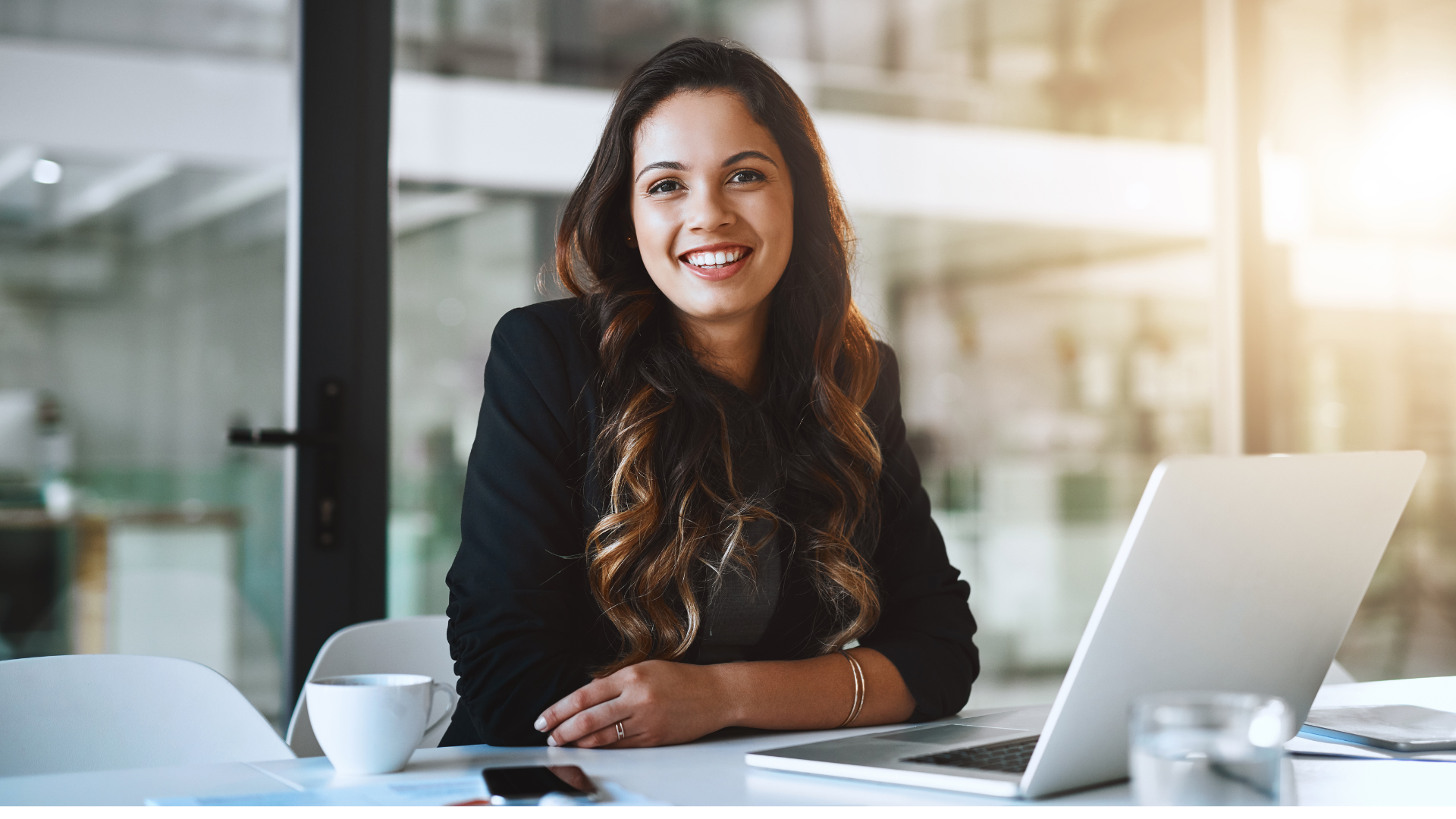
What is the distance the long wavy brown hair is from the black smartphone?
37cm

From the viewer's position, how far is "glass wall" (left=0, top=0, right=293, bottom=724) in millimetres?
2164

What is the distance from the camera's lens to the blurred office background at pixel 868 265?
2.22 m

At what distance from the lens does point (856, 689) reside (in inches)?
50.6

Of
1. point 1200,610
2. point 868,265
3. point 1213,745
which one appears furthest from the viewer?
point 868,265

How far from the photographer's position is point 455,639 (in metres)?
1.34

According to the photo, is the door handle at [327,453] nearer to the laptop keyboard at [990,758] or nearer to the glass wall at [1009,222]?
the glass wall at [1009,222]

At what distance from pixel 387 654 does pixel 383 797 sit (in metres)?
0.78

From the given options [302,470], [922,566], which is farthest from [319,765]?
[302,470]

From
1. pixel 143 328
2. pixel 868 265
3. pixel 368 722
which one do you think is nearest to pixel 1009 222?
pixel 868 265

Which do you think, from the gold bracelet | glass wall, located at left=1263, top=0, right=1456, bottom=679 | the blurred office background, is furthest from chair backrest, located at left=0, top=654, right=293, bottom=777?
glass wall, located at left=1263, top=0, right=1456, bottom=679

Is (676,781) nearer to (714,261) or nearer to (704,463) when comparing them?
(704,463)
